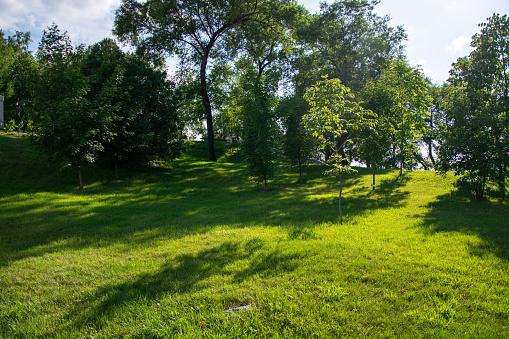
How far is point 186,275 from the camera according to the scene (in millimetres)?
4750

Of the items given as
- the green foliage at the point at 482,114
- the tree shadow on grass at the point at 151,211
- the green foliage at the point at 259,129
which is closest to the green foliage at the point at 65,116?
the tree shadow on grass at the point at 151,211

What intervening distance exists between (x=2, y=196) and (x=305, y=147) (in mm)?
15967

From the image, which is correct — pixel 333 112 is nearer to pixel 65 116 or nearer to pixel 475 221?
pixel 475 221

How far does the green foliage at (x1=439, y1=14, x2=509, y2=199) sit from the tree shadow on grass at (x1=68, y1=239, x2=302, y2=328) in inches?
404

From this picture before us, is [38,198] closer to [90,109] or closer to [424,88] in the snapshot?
[90,109]

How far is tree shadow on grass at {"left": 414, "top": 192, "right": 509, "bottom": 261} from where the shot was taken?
582 cm

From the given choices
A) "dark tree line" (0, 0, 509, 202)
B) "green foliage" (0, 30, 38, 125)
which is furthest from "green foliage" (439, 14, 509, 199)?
"green foliage" (0, 30, 38, 125)

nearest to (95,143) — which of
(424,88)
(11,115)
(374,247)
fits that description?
(374,247)

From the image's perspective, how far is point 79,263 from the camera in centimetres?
550

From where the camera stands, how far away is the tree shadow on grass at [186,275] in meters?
3.81

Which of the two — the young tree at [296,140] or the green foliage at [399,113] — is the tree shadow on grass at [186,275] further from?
the young tree at [296,140]

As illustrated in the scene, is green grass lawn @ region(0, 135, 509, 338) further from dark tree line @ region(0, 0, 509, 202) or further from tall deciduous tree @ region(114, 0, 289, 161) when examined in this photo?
tall deciduous tree @ region(114, 0, 289, 161)

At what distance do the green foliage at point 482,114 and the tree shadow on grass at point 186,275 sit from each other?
33.7ft

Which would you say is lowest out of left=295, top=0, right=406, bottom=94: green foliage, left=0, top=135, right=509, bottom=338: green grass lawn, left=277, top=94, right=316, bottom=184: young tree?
left=0, top=135, right=509, bottom=338: green grass lawn
